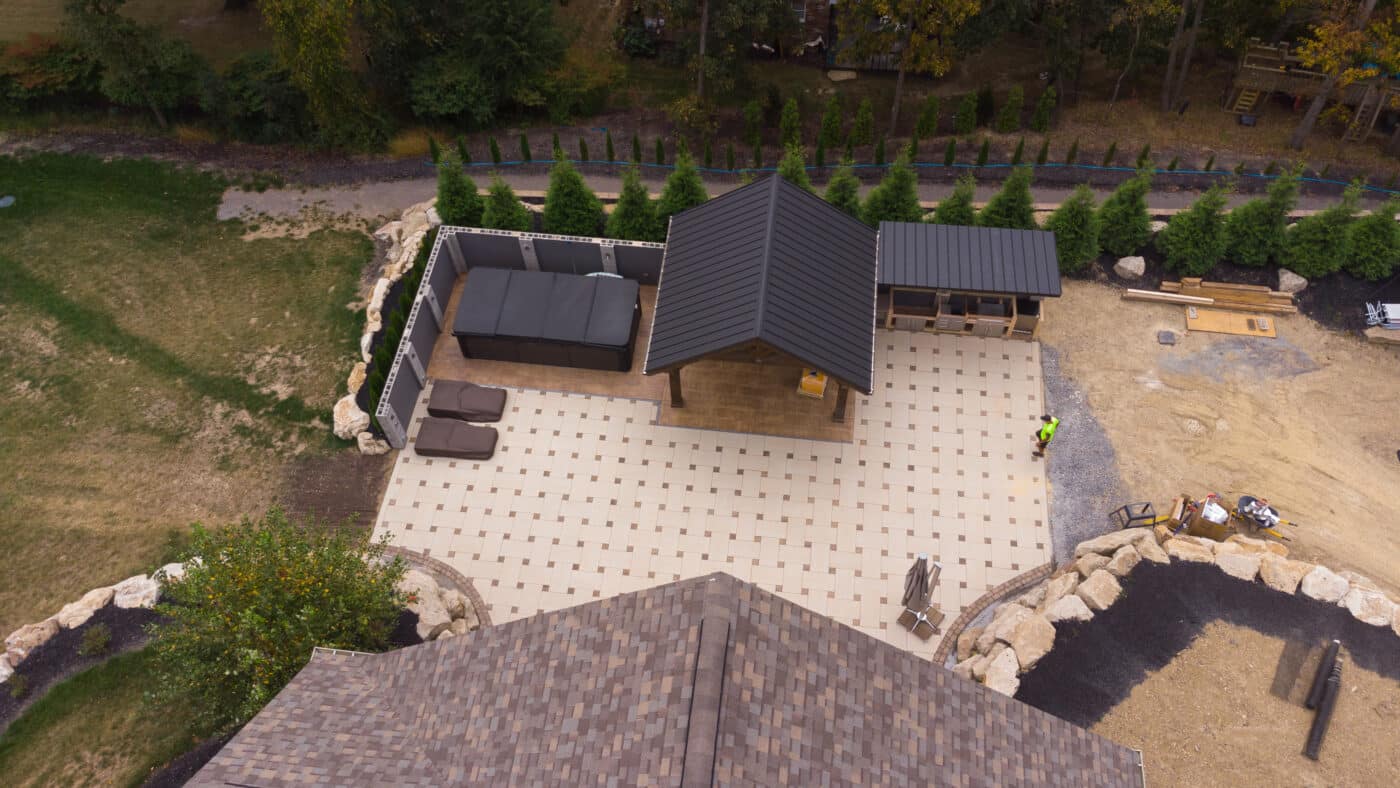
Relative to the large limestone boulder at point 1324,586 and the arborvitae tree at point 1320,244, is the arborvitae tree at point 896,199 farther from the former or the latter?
the large limestone boulder at point 1324,586

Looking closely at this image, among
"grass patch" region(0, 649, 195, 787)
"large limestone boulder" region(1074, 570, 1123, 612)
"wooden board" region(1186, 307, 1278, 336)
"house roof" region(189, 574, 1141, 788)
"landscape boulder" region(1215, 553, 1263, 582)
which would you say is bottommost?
"grass patch" region(0, 649, 195, 787)

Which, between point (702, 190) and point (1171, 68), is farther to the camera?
point (1171, 68)

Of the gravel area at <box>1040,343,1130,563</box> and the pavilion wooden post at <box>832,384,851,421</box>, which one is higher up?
the pavilion wooden post at <box>832,384,851,421</box>

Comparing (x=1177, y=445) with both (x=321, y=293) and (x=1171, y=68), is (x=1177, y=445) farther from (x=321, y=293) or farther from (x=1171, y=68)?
(x=321, y=293)

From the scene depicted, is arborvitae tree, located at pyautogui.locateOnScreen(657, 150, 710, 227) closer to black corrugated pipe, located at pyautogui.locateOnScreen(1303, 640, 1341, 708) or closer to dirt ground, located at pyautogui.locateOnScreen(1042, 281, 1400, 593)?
dirt ground, located at pyautogui.locateOnScreen(1042, 281, 1400, 593)

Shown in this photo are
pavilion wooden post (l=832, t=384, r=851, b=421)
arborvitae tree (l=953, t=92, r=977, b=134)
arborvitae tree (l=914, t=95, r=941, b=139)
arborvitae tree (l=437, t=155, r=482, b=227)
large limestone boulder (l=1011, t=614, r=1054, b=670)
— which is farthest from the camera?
arborvitae tree (l=953, t=92, r=977, b=134)

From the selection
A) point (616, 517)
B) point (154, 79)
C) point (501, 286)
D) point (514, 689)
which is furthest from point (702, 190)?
point (154, 79)

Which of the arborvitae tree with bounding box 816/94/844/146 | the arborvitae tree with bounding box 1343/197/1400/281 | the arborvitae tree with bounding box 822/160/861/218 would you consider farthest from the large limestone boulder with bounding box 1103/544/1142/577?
the arborvitae tree with bounding box 816/94/844/146

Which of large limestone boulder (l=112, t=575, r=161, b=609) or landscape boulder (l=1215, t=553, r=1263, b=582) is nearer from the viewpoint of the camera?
landscape boulder (l=1215, t=553, r=1263, b=582)
